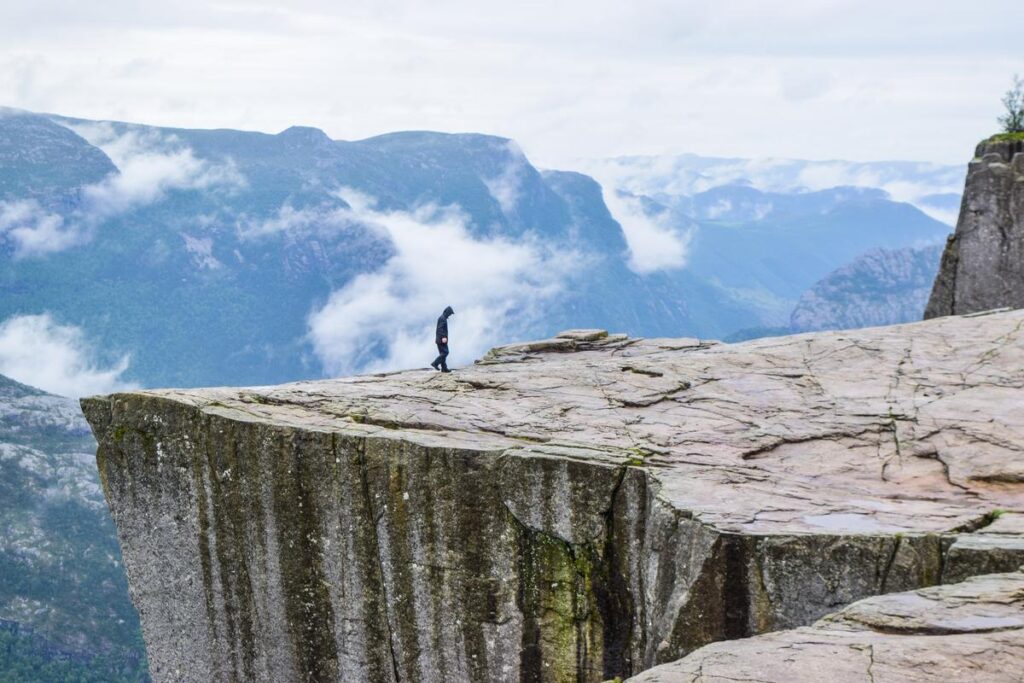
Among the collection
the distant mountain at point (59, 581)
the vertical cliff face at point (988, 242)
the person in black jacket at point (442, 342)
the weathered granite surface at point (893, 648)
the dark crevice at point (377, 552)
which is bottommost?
the distant mountain at point (59, 581)

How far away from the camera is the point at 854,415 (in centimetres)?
2275

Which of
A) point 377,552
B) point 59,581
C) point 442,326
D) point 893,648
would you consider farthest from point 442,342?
point 59,581

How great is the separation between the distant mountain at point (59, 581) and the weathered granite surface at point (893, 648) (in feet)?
465

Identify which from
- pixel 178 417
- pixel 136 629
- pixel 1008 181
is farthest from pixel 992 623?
pixel 136 629

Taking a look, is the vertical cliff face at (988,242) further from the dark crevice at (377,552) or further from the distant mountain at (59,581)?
the distant mountain at (59,581)

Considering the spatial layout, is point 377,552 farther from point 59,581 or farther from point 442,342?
point 59,581

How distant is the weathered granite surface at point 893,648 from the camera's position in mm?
11547

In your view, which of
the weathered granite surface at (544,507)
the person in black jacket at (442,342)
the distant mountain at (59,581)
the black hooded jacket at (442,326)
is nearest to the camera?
the weathered granite surface at (544,507)

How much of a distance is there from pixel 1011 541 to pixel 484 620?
9816mm

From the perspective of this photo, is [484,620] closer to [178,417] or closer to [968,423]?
[178,417]

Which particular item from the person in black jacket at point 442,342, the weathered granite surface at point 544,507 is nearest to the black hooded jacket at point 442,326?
the person in black jacket at point 442,342

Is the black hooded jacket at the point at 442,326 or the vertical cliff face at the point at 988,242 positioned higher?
the vertical cliff face at the point at 988,242

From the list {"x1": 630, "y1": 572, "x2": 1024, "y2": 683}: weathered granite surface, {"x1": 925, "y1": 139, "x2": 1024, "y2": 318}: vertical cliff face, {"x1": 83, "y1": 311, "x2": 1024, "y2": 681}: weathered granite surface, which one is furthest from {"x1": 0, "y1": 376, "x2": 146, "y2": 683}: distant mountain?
{"x1": 630, "y1": 572, "x2": 1024, "y2": 683}: weathered granite surface

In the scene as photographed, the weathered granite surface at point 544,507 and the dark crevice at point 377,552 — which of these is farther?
the dark crevice at point 377,552
